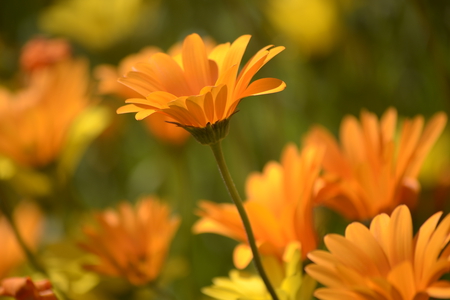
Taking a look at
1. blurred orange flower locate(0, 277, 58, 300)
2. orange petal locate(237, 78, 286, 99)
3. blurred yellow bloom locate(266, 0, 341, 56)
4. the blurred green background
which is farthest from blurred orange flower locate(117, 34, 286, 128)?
blurred yellow bloom locate(266, 0, 341, 56)

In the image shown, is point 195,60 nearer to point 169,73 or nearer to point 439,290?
point 169,73

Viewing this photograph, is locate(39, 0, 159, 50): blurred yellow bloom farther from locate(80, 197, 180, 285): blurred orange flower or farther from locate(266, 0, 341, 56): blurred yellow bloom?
locate(80, 197, 180, 285): blurred orange flower

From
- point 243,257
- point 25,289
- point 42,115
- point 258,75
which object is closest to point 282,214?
point 243,257

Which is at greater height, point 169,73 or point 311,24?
point 311,24

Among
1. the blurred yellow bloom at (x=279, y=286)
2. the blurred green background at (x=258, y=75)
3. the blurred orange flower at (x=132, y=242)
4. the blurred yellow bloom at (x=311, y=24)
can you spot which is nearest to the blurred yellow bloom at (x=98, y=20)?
the blurred green background at (x=258, y=75)

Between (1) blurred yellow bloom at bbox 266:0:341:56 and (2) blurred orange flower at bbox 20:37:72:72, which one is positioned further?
(1) blurred yellow bloom at bbox 266:0:341:56
